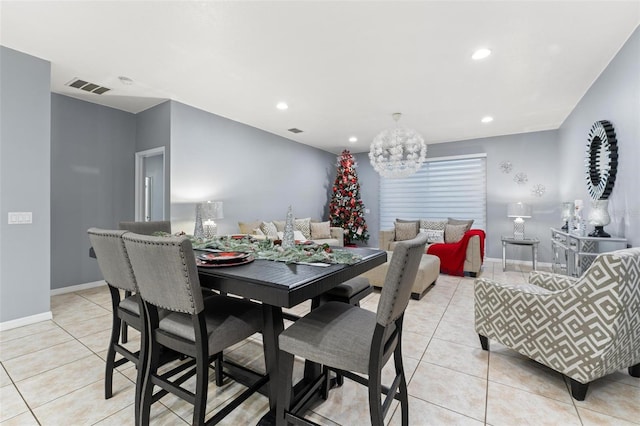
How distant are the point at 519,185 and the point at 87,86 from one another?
7334 mm

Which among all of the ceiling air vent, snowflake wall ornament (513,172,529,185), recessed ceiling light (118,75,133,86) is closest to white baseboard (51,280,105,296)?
the ceiling air vent

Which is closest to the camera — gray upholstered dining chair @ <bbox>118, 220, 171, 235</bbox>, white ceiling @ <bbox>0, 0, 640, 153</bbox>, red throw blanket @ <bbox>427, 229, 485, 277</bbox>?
white ceiling @ <bbox>0, 0, 640, 153</bbox>

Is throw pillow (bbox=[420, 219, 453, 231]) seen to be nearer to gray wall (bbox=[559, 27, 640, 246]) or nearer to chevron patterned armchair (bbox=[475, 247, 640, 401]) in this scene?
gray wall (bbox=[559, 27, 640, 246])

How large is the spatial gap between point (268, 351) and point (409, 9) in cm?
251

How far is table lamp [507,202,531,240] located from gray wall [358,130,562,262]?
24 cm

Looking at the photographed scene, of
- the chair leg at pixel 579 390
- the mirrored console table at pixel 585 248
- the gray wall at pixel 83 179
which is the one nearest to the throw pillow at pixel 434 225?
the mirrored console table at pixel 585 248

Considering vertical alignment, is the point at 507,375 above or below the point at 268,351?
below

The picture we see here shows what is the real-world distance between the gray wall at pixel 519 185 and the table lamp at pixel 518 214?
24 cm

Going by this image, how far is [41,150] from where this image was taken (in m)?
2.94

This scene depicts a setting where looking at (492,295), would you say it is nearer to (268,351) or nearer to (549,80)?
(268,351)

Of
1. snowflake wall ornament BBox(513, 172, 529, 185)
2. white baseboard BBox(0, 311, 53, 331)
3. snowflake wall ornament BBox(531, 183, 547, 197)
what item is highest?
snowflake wall ornament BBox(513, 172, 529, 185)

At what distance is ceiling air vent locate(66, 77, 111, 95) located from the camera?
346cm

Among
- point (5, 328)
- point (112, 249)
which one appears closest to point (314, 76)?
point (112, 249)

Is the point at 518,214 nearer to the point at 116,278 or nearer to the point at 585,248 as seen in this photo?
the point at 585,248
